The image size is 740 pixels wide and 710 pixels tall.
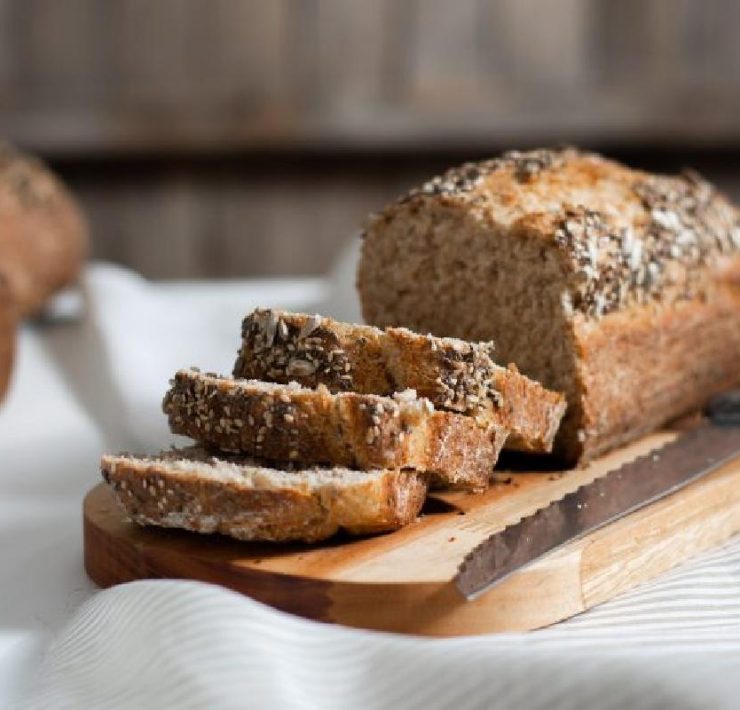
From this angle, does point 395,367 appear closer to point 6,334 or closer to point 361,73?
point 6,334

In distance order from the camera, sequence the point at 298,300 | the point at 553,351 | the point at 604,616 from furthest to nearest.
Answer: the point at 298,300
the point at 553,351
the point at 604,616

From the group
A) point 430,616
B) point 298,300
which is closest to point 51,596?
point 430,616

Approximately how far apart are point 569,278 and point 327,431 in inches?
26.0

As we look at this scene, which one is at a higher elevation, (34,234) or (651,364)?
(651,364)

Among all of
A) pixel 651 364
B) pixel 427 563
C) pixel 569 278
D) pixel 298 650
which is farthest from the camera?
pixel 651 364

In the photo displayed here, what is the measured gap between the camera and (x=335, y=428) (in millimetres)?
2082

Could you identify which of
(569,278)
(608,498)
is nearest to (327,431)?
(608,498)

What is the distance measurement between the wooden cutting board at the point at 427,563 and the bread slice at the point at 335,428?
11cm

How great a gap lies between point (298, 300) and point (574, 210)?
5.89 feet

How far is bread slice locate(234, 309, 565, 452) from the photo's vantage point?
2223 mm

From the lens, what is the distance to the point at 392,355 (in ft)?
7.38

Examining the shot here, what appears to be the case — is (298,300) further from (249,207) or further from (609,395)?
(249,207)

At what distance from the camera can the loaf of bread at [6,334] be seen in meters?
3.33

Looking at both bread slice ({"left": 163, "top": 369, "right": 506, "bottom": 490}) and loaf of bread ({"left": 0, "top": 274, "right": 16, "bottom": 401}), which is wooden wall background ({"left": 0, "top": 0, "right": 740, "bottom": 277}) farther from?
bread slice ({"left": 163, "top": 369, "right": 506, "bottom": 490})
